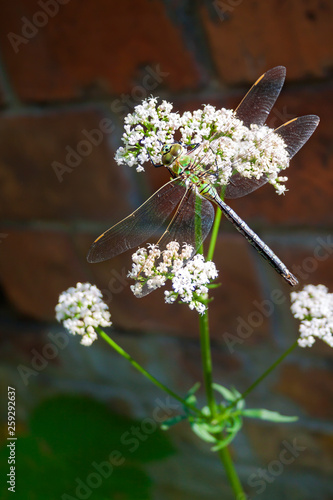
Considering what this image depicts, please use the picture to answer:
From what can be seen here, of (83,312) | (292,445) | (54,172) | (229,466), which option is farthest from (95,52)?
(292,445)

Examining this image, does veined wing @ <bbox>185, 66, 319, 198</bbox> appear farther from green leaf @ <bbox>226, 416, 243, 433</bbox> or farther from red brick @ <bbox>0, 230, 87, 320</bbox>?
red brick @ <bbox>0, 230, 87, 320</bbox>

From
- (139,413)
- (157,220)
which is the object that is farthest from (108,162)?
(139,413)

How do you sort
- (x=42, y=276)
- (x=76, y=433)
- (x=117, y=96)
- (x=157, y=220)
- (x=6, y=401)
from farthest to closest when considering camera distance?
(x=6, y=401)
(x=42, y=276)
(x=76, y=433)
(x=117, y=96)
(x=157, y=220)

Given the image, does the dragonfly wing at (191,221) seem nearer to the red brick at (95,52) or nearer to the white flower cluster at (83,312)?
the white flower cluster at (83,312)

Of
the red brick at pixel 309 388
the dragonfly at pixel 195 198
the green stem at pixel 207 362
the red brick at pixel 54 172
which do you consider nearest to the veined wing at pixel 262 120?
the dragonfly at pixel 195 198

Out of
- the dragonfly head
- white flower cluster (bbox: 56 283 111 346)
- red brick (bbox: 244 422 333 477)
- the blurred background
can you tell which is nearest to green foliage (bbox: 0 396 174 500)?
the blurred background

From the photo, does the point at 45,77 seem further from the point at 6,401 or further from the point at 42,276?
the point at 6,401
